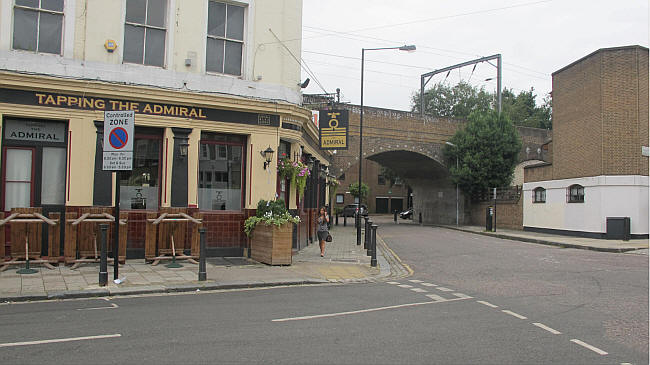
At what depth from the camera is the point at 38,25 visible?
40.6ft

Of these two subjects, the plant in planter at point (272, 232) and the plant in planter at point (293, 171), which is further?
the plant in planter at point (293, 171)

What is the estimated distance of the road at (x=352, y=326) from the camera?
5480mm

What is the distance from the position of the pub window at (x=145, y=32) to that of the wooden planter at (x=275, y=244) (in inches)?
206

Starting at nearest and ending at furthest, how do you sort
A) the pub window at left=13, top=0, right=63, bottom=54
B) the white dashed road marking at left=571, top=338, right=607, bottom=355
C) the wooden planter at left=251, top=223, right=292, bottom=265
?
the white dashed road marking at left=571, top=338, right=607, bottom=355 < the pub window at left=13, top=0, right=63, bottom=54 < the wooden planter at left=251, top=223, right=292, bottom=265

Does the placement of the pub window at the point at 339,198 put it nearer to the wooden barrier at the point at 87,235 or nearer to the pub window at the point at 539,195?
the pub window at the point at 539,195

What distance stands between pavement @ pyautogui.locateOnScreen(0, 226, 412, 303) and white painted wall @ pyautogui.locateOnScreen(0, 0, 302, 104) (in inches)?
182

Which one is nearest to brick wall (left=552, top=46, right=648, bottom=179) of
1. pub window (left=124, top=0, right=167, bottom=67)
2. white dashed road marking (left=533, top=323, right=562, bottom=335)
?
white dashed road marking (left=533, top=323, right=562, bottom=335)

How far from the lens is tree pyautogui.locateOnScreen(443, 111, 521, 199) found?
35.6 m

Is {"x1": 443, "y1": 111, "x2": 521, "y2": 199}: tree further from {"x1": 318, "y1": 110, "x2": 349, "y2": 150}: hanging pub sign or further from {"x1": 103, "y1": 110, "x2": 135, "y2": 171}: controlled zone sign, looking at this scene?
{"x1": 103, "y1": 110, "x2": 135, "y2": 171}: controlled zone sign

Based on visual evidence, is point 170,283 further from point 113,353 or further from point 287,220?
point 113,353

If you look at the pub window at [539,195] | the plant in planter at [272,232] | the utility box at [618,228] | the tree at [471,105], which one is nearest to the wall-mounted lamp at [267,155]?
the plant in planter at [272,232]

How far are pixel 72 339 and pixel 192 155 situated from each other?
800 cm

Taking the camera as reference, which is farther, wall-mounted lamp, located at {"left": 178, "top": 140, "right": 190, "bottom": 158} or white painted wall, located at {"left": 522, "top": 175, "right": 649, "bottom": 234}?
white painted wall, located at {"left": 522, "top": 175, "right": 649, "bottom": 234}

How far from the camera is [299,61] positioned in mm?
15281
